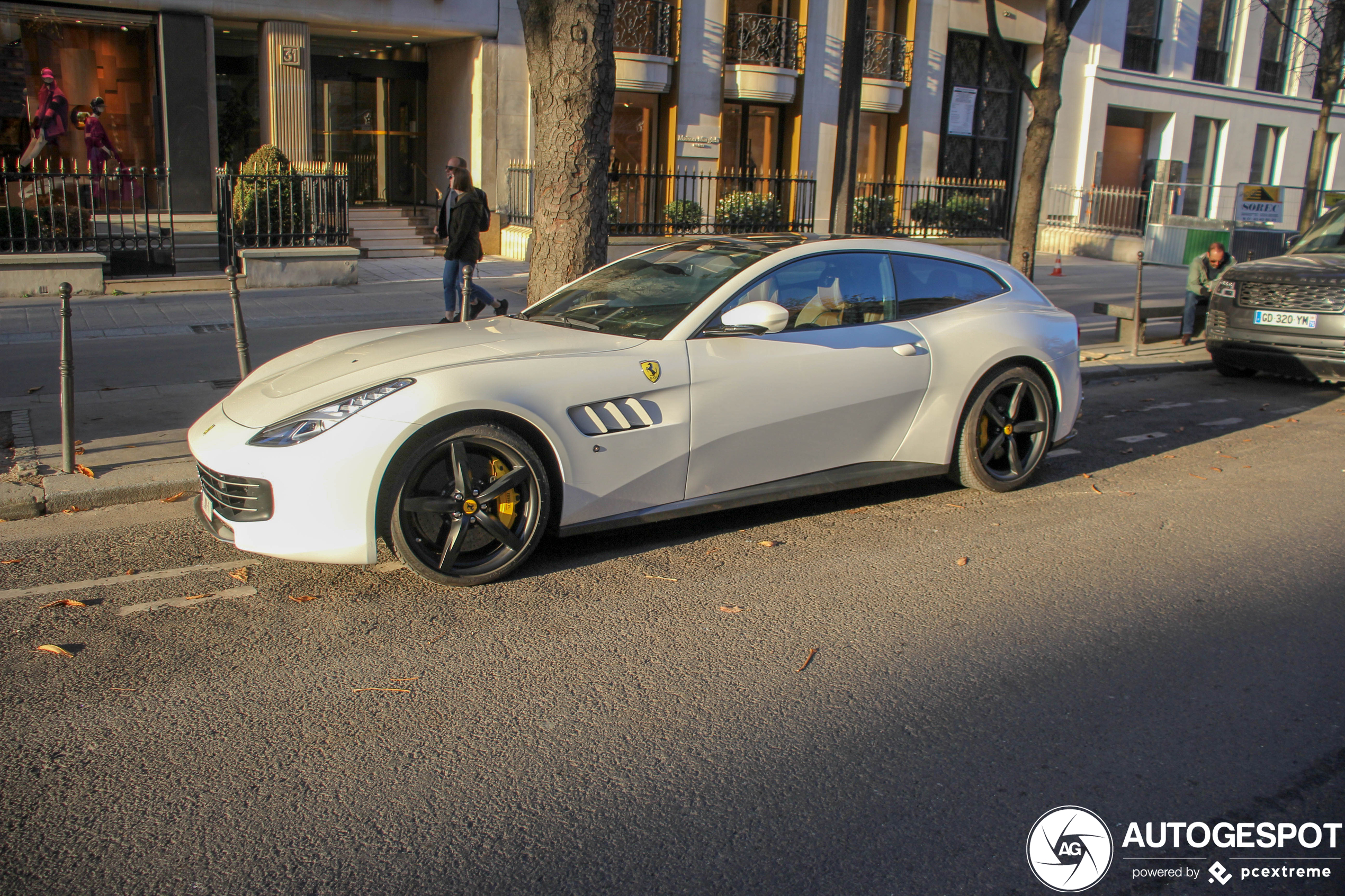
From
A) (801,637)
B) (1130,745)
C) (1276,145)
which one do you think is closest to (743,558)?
(801,637)

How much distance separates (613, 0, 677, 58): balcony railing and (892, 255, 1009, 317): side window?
16295 mm

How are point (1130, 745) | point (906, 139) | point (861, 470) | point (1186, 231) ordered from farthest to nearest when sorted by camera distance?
point (906, 139), point (1186, 231), point (861, 470), point (1130, 745)

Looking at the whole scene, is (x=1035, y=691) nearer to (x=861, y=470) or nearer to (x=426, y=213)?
(x=861, y=470)

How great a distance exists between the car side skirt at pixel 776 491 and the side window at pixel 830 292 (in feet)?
2.58

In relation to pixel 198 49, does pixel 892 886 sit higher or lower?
lower

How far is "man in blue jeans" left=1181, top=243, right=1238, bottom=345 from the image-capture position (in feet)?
41.6

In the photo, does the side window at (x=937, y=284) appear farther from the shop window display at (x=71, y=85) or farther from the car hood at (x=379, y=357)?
the shop window display at (x=71, y=85)

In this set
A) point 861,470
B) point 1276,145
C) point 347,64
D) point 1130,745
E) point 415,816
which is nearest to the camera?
point 415,816

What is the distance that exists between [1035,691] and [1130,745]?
1.42ft

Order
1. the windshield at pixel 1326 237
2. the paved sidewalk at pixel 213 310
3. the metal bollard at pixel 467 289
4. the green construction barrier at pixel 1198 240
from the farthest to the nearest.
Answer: the green construction barrier at pixel 1198 240 → the paved sidewalk at pixel 213 310 → the windshield at pixel 1326 237 → the metal bollard at pixel 467 289

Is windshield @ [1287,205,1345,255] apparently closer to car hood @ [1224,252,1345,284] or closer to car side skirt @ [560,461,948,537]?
car hood @ [1224,252,1345,284]

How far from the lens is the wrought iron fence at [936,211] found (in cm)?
1973

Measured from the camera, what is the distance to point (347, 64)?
2028 centimetres

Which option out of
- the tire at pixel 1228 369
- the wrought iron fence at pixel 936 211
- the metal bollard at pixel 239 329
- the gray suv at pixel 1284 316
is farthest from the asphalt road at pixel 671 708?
the wrought iron fence at pixel 936 211
